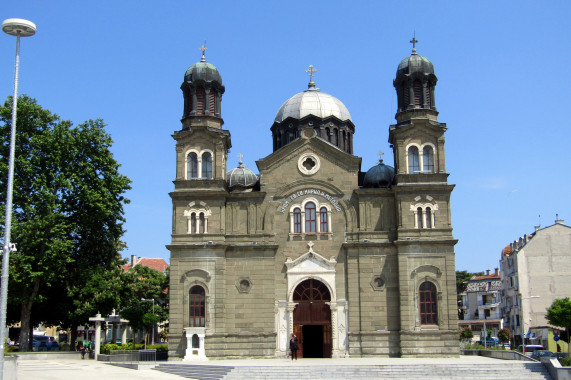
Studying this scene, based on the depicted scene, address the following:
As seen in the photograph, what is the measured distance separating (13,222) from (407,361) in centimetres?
2311

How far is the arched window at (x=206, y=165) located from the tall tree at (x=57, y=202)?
5606mm

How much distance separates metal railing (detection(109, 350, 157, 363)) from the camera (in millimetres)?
36812

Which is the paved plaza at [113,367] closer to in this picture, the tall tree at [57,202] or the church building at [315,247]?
the church building at [315,247]

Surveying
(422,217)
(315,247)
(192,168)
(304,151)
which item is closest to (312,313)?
(315,247)

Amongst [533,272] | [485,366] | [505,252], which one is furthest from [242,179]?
[505,252]

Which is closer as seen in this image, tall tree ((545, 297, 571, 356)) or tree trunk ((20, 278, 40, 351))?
tree trunk ((20, 278, 40, 351))

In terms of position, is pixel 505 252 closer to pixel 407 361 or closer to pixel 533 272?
pixel 533 272

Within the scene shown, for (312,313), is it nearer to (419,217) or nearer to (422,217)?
(419,217)

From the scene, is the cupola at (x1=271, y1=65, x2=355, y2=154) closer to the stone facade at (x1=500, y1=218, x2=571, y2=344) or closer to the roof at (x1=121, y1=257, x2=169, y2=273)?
the stone facade at (x1=500, y1=218, x2=571, y2=344)

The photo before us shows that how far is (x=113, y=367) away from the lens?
3466cm

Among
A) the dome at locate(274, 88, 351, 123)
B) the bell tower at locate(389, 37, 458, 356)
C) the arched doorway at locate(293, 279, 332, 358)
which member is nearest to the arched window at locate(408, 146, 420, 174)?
the bell tower at locate(389, 37, 458, 356)

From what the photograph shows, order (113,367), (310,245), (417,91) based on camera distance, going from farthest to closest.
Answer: (417,91) → (310,245) → (113,367)

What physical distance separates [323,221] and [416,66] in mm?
10968

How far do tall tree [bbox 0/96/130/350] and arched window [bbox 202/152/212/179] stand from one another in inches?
221
